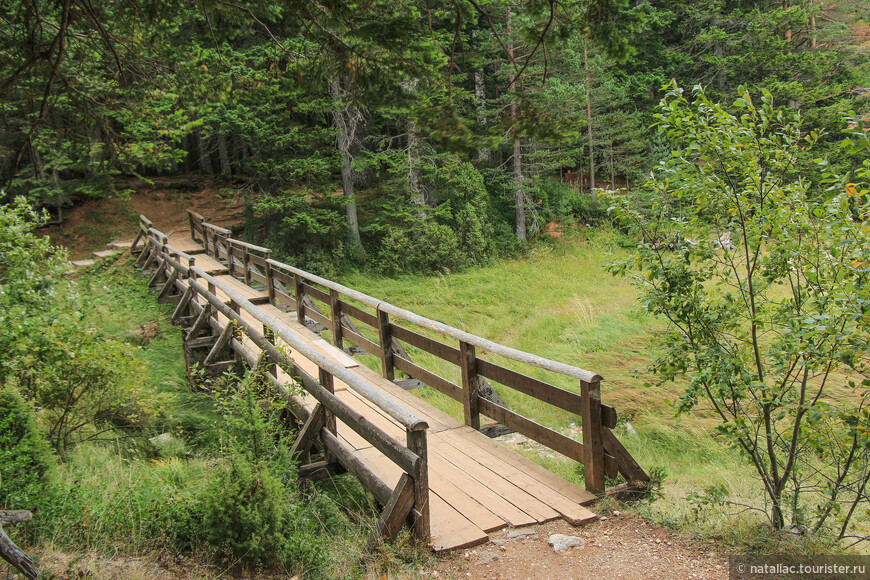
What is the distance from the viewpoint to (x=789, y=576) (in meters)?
3.31

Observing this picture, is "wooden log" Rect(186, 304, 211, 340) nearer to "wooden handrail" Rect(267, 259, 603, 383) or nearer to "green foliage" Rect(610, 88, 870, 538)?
"wooden handrail" Rect(267, 259, 603, 383)

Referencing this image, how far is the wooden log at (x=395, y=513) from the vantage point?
12.6 feet

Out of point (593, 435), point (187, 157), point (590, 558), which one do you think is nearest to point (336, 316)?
point (593, 435)

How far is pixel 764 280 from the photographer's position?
4.29 metres

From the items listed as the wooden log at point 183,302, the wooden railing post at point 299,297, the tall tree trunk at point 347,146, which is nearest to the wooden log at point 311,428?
the wooden railing post at point 299,297

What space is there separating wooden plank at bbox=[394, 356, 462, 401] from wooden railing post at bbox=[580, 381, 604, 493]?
5.33 feet

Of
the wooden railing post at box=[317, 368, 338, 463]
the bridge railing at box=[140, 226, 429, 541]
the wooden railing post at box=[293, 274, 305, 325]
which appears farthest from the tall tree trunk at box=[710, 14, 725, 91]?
the wooden railing post at box=[317, 368, 338, 463]

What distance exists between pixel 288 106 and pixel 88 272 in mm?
7237

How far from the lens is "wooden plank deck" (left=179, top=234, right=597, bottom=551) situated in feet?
13.5

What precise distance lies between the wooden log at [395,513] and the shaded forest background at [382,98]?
7.76ft

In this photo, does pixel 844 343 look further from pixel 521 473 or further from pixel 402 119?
pixel 402 119

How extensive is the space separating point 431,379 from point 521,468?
5.37ft

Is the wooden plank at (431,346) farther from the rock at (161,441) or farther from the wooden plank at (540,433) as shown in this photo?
the rock at (161,441)

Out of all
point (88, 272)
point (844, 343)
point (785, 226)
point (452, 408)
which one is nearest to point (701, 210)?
point (785, 226)
